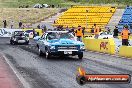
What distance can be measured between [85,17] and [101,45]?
42234 mm

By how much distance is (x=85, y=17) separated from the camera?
235ft

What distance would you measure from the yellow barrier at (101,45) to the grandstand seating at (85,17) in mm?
33895

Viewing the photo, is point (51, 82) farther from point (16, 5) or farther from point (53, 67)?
point (16, 5)

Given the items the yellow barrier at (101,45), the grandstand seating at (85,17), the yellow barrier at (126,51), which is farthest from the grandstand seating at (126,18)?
the yellow barrier at (126,51)

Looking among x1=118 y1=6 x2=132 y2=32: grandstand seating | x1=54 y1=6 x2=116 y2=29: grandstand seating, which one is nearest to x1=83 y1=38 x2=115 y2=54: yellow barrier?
x1=118 y1=6 x2=132 y2=32: grandstand seating

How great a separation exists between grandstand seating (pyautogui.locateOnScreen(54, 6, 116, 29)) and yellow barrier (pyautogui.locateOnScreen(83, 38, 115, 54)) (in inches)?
1334

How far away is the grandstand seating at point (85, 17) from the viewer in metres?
68.6

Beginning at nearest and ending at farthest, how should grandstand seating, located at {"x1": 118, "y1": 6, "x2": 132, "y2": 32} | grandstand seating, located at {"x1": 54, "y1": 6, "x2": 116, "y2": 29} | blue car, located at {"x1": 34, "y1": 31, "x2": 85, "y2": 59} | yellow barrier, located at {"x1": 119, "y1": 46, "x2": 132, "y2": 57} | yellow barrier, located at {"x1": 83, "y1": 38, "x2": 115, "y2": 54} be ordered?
blue car, located at {"x1": 34, "y1": 31, "x2": 85, "y2": 59}, yellow barrier, located at {"x1": 119, "y1": 46, "x2": 132, "y2": 57}, yellow barrier, located at {"x1": 83, "y1": 38, "x2": 115, "y2": 54}, grandstand seating, located at {"x1": 118, "y1": 6, "x2": 132, "y2": 32}, grandstand seating, located at {"x1": 54, "y1": 6, "x2": 116, "y2": 29}

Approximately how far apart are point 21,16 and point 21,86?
66666 millimetres

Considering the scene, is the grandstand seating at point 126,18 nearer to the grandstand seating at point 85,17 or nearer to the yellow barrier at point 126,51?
the grandstand seating at point 85,17

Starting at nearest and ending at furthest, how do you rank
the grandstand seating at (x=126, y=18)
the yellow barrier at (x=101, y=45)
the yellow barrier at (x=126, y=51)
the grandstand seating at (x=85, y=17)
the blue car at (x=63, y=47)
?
the blue car at (x=63, y=47), the yellow barrier at (x=126, y=51), the yellow barrier at (x=101, y=45), the grandstand seating at (x=126, y=18), the grandstand seating at (x=85, y=17)

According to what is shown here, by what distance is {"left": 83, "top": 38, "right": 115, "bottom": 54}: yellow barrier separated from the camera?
27.8 metres

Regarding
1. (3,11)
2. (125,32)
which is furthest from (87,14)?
(125,32)

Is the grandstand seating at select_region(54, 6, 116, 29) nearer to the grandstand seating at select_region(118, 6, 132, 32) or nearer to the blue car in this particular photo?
the grandstand seating at select_region(118, 6, 132, 32)
